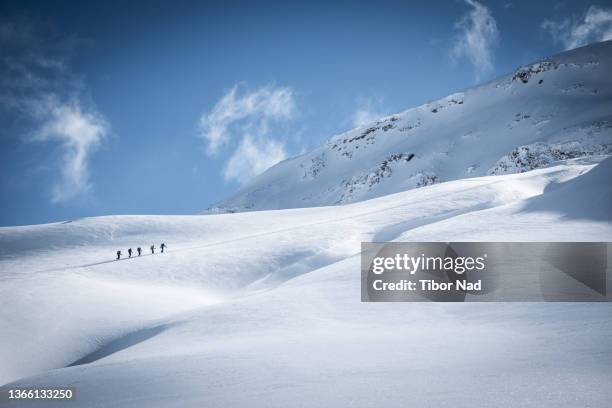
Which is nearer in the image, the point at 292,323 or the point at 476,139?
the point at 292,323

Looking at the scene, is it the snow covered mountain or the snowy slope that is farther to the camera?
the snow covered mountain

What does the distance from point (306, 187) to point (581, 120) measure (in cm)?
10396

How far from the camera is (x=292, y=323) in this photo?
13.3m

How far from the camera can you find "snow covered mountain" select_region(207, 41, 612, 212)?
125375mm

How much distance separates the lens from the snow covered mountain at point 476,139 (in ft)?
411

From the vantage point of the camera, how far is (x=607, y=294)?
1141 cm

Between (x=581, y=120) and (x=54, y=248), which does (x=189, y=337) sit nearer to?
(x=54, y=248)

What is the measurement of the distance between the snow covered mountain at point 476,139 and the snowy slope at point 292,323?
99000 mm

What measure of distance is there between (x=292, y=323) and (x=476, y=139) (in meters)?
153

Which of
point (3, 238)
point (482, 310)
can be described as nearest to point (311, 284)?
point (482, 310)

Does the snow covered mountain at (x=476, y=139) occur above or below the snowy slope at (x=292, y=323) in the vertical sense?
above

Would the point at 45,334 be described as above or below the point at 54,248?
below

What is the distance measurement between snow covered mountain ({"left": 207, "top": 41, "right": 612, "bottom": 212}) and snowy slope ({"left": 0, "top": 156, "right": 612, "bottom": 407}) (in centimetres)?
9900

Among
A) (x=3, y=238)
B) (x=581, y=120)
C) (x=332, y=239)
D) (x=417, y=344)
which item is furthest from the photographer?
(x=581, y=120)
